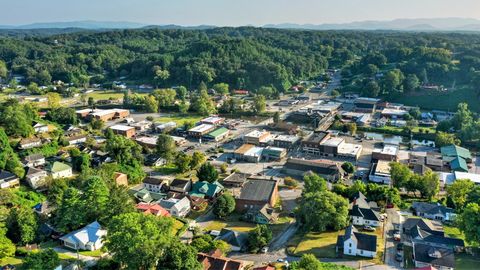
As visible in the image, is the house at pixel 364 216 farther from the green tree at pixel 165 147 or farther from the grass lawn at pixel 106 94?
the grass lawn at pixel 106 94

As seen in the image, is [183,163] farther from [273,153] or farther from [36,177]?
[36,177]

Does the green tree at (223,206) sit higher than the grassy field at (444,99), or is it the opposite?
the grassy field at (444,99)

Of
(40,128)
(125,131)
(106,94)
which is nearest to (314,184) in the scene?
(125,131)

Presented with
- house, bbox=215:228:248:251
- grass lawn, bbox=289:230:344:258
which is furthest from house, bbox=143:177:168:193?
grass lawn, bbox=289:230:344:258

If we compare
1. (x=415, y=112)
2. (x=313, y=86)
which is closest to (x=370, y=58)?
(x=313, y=86)

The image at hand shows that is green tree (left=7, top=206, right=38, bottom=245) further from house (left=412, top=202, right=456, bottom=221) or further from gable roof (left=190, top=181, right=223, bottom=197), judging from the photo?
house (left=412, top=202, right=456, bottom=221)

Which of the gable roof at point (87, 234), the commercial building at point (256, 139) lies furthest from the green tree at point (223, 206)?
the commercial building at point (256, 139)

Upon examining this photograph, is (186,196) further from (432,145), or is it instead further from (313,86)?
(313,86)
